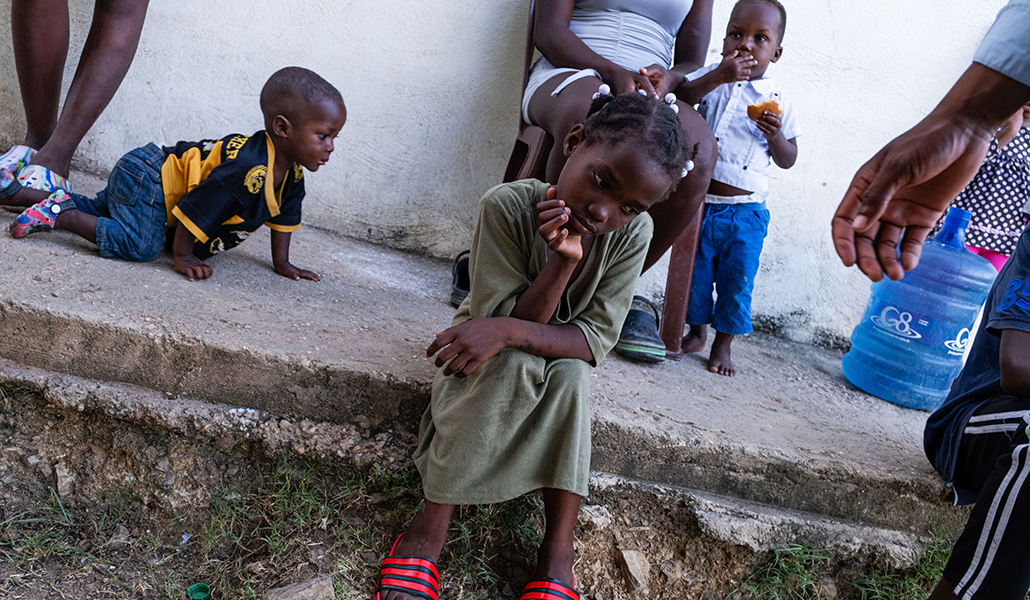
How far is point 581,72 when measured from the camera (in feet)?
7.61

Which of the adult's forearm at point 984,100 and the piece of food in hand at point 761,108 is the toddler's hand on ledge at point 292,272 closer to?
the piece of food in hand at point 761,108

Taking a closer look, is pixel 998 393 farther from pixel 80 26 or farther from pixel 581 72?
pixel 80 26

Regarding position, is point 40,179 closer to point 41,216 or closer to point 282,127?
point 41,216

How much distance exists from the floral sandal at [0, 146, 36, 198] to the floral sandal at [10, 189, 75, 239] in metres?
0.18

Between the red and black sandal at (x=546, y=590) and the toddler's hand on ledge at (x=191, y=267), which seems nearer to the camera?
the red and black sandal at (x=546, y=590)

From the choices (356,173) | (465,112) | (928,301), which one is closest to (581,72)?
(465,112)

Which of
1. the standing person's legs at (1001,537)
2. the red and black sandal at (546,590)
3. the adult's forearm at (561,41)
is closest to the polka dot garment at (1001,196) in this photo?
the standing person's legs at (1001,537)

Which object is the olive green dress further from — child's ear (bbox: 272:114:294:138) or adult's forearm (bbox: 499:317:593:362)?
child's ear (bbox: 272:114:294:138)

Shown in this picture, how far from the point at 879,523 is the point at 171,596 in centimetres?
186

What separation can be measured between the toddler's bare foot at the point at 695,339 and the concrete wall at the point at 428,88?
1.38ft

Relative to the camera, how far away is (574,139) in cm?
175

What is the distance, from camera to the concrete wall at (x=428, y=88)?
10.1 ft

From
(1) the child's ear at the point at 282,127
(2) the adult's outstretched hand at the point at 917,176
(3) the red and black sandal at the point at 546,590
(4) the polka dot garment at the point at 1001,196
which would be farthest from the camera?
(4) the polka dot garment at the point at 1001,196

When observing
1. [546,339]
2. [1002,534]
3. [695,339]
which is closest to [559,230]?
[546,339]
